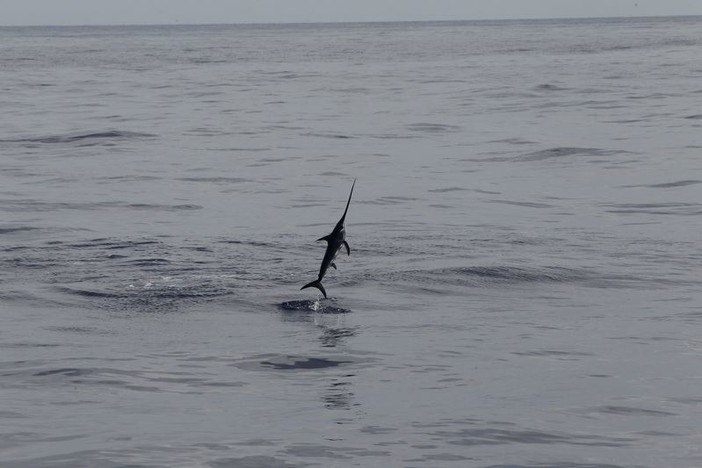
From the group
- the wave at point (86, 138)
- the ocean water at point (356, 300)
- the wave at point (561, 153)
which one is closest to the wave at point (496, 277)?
the ocean water at point (356, 300)

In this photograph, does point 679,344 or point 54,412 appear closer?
point 54,412

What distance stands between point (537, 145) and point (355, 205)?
29.4 feet

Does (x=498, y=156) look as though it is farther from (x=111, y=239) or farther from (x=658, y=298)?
(x=658, y=298)

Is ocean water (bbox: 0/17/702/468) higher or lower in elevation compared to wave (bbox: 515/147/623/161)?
lower

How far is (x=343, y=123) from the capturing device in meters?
33.5

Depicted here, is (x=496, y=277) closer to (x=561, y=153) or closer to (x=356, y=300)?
(x=356, y=300)

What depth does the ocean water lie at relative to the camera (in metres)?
8.74

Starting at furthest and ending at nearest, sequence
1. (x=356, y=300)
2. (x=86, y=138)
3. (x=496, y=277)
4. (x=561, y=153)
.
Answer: (x=86, y=138), (x=561, y=153), (x=496, y=277), (x=356, y=300)

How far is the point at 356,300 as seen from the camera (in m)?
13.1

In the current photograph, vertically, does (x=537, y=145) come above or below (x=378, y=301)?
above

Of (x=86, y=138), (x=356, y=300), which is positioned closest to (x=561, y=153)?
(x=86, y=138)

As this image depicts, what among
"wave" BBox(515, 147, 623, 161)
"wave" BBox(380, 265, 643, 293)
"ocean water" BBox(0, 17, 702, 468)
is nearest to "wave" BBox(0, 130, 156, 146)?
"ocean water" BBox(0, 17, 702, 468)

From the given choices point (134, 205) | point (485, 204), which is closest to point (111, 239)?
point (134, 205)

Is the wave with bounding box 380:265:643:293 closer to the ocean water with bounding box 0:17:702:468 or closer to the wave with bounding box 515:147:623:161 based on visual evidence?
the ocean water with bounding box 0:17:702:468
